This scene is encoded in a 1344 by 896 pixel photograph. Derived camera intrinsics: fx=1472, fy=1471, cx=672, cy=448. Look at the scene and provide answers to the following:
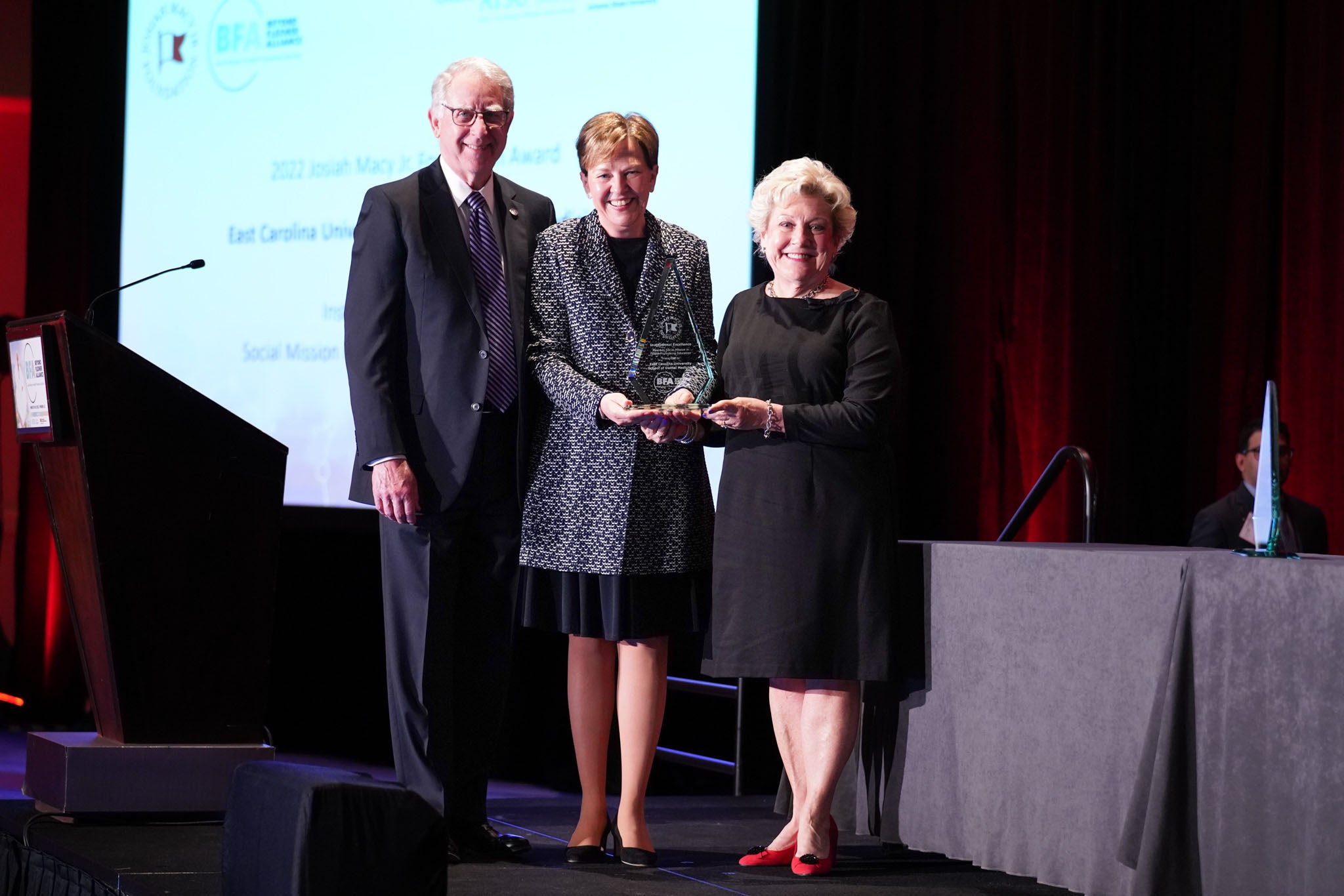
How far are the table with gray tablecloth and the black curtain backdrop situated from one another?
195 cm

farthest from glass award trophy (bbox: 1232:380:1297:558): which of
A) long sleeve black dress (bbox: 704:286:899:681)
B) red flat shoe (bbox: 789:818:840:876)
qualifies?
red flat shoe (bbox: 789:818:840:876)

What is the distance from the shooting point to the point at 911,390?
16.1ft

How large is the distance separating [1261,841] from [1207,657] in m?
0.29

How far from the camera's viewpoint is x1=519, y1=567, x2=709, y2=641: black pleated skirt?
2.82m

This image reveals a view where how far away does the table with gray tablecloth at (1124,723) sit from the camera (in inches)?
88.1

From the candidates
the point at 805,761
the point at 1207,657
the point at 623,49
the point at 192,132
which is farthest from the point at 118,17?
the point at 1207,657

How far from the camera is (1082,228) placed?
477 centimetres

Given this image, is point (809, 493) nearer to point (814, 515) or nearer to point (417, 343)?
point (814, 515)

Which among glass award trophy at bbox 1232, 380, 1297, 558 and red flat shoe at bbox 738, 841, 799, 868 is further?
red flat shoe at bbox 738, 841, 799, 868

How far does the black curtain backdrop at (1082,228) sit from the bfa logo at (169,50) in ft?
8.40

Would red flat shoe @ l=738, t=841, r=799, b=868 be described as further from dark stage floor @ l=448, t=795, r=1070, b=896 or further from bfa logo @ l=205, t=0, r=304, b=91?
bfa logo @ l=205, t=0, r=304, b=91

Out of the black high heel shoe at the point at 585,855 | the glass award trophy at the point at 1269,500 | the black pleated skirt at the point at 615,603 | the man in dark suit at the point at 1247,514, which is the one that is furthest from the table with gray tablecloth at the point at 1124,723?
the man in dark suit at the point at 1247,514

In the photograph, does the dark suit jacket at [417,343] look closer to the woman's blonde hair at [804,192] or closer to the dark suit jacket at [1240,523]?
the woman's blonde hair at [804,192]

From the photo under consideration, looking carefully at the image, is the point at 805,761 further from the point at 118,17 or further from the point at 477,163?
the point at 118,17
